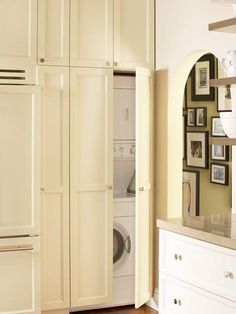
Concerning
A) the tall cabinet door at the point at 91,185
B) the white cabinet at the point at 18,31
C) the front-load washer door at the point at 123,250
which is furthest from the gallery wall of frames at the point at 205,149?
the white cabinet at the point at 18,31

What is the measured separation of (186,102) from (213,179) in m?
0.89

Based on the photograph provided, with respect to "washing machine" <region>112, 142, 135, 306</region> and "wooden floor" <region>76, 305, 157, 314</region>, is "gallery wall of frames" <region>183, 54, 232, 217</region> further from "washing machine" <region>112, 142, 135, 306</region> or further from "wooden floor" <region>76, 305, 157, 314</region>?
"wooden floor" <region>76, 305, 157, 314</region>

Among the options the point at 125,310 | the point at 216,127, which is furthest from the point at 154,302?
the point at 216,127

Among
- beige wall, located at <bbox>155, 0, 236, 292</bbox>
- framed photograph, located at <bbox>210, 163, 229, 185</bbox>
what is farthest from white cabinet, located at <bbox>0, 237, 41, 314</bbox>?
framed photograph, located at <bbox>210, 163, 229, 185</bbox>

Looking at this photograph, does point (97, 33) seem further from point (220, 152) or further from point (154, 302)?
point (154, 302)

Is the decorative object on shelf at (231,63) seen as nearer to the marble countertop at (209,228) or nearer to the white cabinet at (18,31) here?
the marble countertop at (209,228)

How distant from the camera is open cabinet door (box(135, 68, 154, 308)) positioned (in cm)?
444

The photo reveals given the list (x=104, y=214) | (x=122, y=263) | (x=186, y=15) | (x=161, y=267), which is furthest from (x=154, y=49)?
(x=161, y=267)

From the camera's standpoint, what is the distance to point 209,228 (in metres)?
2.78

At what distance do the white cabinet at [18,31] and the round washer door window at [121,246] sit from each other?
60.7 inches

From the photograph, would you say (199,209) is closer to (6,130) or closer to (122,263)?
(122,263)

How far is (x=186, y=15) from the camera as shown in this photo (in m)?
4.27

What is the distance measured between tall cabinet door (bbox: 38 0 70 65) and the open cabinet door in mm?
602

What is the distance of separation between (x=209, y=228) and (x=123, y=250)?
201 centimetres
